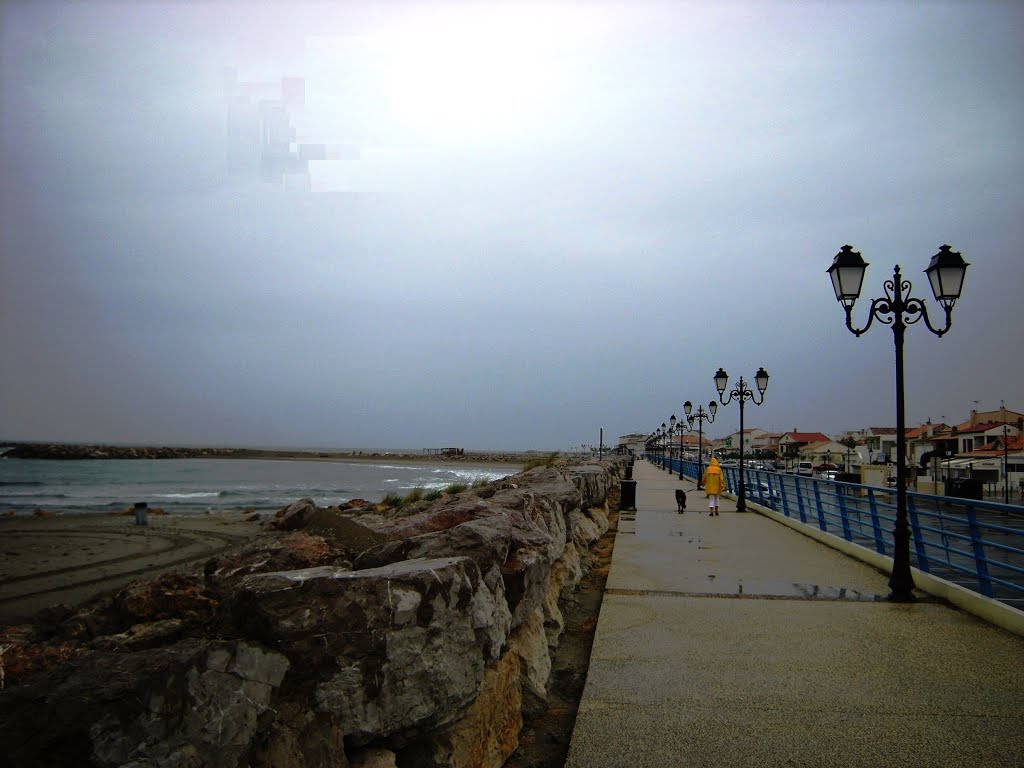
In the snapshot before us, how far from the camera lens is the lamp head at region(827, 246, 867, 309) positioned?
7.74 metres

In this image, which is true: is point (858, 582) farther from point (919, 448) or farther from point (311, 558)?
point (919, 448)

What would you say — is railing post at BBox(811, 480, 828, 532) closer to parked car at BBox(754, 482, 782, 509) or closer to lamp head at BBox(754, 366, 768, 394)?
parked car at BBox(754, 482, 782, 509)

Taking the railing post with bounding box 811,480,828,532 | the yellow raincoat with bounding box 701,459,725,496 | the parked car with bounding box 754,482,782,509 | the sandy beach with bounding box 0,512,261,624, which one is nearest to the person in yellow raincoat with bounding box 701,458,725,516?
the yellow raincoat with bounding box 701,459,725,496

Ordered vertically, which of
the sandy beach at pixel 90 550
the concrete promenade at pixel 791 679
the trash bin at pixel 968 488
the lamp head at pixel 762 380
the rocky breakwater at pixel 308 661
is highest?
the lamp head at pixel 762 380

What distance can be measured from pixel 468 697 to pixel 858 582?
648cm

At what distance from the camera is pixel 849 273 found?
775 centimetres

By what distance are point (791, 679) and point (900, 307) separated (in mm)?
4958

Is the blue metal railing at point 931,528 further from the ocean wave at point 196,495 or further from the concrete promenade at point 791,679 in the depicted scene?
the ocean wave at point 196,495

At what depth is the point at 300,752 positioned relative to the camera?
224 centimetres

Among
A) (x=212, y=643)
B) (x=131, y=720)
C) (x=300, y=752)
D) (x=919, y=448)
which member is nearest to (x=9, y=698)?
(x=131, y=720)

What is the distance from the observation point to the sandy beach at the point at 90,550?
11.5 m

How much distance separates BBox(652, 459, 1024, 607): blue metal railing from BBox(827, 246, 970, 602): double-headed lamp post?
365mm

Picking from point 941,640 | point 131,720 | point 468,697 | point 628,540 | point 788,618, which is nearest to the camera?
point 131,720

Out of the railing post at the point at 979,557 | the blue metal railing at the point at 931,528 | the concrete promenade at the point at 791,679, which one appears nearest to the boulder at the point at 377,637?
the concrete promenade at the point at 791,679
